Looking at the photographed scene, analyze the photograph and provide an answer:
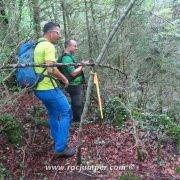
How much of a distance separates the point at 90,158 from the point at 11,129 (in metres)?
1.61

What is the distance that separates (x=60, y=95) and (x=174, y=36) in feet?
26.0

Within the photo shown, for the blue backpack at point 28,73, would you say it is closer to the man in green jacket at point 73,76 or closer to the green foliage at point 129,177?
the man in green jacket at point 73,76

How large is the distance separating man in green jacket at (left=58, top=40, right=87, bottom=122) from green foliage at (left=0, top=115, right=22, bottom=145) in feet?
4.25

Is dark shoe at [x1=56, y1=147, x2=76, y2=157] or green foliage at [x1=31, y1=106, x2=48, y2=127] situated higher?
green foliage at [x1=31, y1=106, x2=48, y2=127]

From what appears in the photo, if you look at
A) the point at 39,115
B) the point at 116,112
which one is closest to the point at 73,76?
the point at 39,115

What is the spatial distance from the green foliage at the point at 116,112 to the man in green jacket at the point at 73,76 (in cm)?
72

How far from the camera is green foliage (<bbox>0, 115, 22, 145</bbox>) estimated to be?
7383mm

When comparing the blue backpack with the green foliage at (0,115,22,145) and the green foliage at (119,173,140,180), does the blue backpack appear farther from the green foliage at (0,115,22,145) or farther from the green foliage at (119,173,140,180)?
the green foliage at (119,173,140,180)

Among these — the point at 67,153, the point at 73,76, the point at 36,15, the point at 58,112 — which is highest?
the point at 36,15

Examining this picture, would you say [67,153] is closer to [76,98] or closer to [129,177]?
[129,177]

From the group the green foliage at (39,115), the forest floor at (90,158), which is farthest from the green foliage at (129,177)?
the green foliage at (39,115)

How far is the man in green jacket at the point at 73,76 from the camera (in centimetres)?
754

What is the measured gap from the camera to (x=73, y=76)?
766 cm

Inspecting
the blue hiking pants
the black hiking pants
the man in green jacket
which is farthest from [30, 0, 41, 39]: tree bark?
the blue hiking pants
